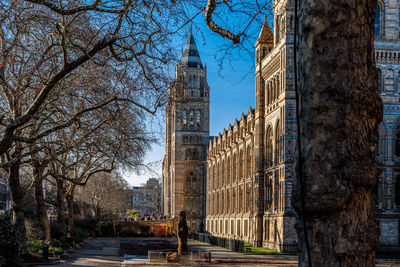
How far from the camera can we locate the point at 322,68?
367 centimetres

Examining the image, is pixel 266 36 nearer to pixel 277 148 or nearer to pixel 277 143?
pixel 277 143

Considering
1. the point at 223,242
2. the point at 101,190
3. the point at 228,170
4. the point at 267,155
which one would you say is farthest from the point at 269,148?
the point at 101,190

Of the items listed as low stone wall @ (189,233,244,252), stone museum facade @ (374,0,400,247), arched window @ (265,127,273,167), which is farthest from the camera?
arched window @ (265,127,273,167)

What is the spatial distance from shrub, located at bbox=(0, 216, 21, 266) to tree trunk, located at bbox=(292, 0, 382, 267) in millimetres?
16699

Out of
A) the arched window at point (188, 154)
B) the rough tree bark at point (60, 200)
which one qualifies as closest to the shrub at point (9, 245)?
the rough tree bark at point (60, 200)

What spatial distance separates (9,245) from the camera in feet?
60.7

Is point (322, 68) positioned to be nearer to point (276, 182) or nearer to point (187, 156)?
point (276, 182)

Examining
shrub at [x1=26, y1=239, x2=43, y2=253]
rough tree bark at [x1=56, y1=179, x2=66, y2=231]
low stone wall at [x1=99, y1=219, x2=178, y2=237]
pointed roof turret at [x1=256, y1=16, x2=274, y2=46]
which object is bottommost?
low stone wall at [x1=99, y1=219, x2=178, y2=237]

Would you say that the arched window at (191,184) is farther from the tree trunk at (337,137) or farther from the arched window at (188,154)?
the tree trunk at (337,137)

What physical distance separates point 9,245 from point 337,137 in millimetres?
17270

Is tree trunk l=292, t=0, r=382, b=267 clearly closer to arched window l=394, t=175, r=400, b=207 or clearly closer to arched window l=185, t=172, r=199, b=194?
arched window l=394, t=175, r=400, b=207

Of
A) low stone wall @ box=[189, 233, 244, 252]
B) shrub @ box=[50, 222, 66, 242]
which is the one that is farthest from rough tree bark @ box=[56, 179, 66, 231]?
low stone wall @ box=[189, 233, 244, 252]

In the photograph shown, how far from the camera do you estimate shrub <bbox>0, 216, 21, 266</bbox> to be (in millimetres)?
18359

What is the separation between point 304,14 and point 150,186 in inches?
4921
